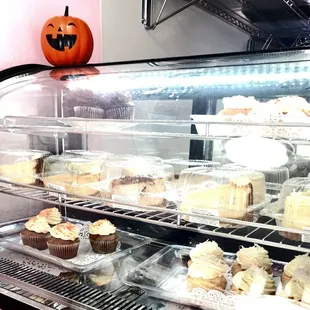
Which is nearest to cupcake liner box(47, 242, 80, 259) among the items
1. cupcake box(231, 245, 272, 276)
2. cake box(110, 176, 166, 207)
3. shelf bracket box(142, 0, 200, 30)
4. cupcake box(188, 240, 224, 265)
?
cake box(110, 176, 166, 207)

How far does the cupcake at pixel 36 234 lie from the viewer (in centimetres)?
168

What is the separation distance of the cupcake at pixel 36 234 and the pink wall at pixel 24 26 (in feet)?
2.43

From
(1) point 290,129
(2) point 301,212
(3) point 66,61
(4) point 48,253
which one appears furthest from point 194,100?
(4) point 48,253

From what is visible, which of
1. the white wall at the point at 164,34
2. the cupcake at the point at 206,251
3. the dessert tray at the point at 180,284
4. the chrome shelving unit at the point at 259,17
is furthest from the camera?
the white wall at the point at 164,34

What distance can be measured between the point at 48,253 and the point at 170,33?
1447 mm

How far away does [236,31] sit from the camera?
2.38 m

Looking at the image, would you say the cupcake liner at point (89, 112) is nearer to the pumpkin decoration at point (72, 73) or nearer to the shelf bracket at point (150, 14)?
the pumpkin decoration at point (72, 73)

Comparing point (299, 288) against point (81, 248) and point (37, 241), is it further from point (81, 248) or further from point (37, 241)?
point (37, 241)

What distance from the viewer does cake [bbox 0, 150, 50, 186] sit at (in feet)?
5.59

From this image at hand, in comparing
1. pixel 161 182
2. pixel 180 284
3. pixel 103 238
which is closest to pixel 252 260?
pixel 180 284

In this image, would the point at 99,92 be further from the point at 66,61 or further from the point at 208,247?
Result: the point at 208,247

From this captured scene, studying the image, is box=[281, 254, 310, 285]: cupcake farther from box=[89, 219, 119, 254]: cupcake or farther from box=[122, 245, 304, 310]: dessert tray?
box=[89, 219, 119, 254]: cupcake

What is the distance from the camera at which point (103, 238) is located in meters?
1.63

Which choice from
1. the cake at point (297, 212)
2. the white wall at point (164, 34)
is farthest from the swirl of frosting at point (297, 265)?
the white wall at point (164, 34)
